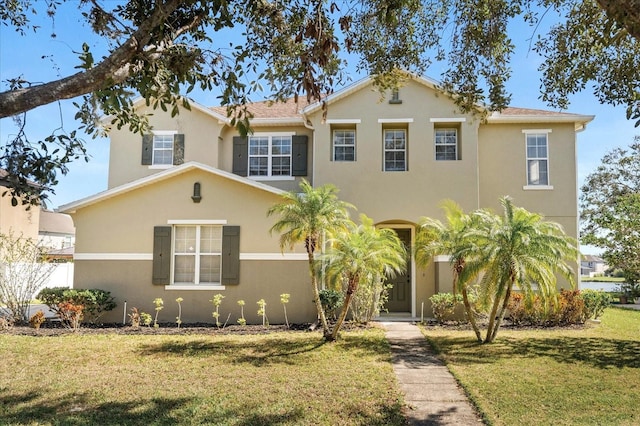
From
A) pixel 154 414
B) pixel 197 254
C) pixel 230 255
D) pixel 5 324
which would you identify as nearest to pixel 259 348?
pixel 230 255

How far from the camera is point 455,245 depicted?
1148cm

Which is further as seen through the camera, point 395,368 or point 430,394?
point 395,368

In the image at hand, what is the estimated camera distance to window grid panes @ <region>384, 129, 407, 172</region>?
1678 centimetres

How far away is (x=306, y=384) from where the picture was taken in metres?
8.45

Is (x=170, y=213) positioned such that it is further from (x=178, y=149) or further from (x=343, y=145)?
(x=343, y=145)

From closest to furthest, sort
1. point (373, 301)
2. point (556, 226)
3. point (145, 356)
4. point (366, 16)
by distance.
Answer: point (366, 16) → point (145, 356) → point (556, 226) → point (373, 301)

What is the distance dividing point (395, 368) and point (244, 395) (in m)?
3.20

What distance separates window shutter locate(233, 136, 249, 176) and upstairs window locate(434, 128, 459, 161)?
6499 mm

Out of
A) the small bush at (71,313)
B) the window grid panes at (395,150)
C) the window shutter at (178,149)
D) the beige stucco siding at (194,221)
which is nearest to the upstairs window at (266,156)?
the window shutter at (178,149)

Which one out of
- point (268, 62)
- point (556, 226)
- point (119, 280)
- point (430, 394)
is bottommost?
point (430, 394)

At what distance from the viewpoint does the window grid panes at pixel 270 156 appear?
17609mm

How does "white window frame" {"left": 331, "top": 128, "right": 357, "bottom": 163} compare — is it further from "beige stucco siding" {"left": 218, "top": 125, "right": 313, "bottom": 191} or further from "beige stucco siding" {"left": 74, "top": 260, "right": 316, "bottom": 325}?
"beige stucco siding" {"left": 74, "top": 260, "right": 316, "bottom": 325}

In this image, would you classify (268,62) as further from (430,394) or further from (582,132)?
(582,132)

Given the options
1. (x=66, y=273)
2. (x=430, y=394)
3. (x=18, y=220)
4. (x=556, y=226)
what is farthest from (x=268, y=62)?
(x=18, y=220)
